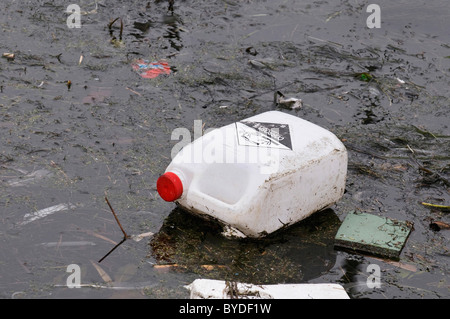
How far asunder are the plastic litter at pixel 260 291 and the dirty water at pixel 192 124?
6.8 inches

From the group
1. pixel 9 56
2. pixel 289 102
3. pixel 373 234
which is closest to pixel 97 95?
pixel 9 56

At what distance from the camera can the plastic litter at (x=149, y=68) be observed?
192 inches

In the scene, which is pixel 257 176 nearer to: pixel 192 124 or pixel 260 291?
pixel 260 291

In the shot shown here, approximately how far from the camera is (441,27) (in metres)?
5.76

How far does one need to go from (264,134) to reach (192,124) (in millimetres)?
1049

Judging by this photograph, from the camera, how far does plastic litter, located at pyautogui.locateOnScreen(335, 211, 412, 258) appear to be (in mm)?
3307

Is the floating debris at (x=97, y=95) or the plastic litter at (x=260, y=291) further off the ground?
the floating debris at (x=97, y=95)

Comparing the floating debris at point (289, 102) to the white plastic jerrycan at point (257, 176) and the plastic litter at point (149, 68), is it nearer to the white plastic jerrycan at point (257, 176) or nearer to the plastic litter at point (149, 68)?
the plastic litter at point (149, 68)

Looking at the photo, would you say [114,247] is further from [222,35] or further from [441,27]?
[441,27]

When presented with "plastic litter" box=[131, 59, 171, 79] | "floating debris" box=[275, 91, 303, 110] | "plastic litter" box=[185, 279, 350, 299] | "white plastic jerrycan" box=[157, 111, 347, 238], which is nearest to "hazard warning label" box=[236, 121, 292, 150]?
"white plastic jerrycan" box=[157, 111, 347, 238]

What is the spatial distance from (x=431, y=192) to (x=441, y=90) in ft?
4.52

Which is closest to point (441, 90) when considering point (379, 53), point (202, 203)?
point (379, 53)

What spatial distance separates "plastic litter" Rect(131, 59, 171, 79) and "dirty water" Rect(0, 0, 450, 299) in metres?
0.05

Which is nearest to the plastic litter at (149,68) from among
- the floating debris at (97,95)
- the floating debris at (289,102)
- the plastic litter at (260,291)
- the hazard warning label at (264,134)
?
the floating debris at (97,95)
